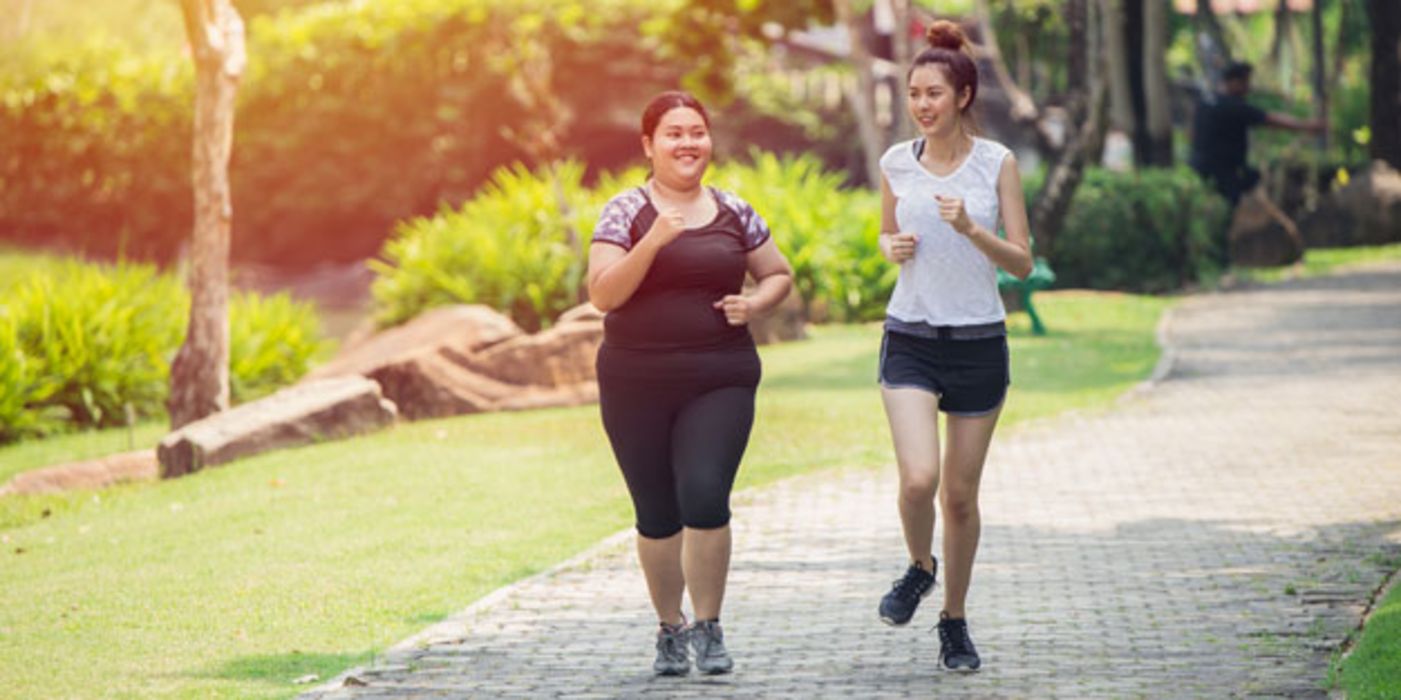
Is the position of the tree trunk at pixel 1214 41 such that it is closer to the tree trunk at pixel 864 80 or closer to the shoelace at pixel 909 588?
the tree trunk at pixel 864 80

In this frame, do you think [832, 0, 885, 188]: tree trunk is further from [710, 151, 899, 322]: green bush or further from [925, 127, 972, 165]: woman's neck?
[925, 127, 972, 165]: woman's neck

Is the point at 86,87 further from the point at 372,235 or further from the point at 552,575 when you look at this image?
the point at 552,575

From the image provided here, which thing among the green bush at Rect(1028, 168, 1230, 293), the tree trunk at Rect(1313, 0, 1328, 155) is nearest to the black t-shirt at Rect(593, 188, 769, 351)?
the green bush at Rect(1028, 168, 1230, 293)

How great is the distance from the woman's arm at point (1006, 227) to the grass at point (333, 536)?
2678 mm

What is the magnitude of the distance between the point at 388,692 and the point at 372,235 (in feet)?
104

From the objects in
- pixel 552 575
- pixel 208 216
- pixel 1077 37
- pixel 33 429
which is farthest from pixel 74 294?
pixel 1077 37

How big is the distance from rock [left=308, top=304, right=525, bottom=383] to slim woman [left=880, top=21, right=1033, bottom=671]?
32.6 feet

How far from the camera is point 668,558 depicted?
7316 millimetres

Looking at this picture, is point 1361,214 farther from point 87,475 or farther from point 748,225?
point 748,225

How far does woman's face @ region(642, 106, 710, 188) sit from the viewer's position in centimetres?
703

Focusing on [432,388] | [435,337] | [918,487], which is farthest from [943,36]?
[435,337]

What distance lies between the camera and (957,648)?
7.22 meters

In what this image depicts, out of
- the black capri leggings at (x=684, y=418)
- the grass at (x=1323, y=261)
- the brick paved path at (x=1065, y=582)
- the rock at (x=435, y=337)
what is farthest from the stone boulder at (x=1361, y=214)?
the black capri leggings at (x=684, y=418)

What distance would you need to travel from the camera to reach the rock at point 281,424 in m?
14.0
